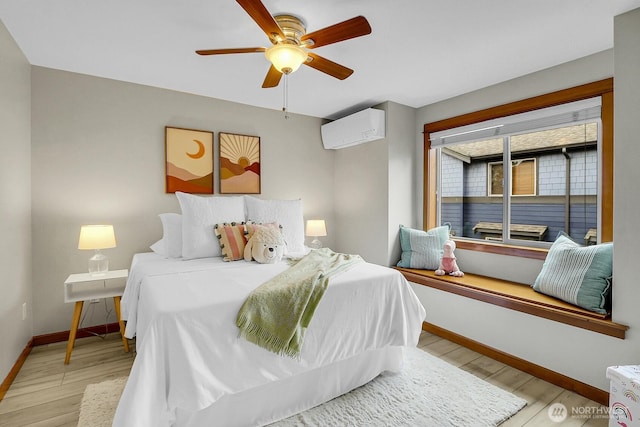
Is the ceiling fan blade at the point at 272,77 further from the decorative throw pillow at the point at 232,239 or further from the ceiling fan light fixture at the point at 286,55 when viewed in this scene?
the decorative throw pillow at the point at 232,239

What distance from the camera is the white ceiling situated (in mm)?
1927

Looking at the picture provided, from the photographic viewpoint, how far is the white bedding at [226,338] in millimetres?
1426

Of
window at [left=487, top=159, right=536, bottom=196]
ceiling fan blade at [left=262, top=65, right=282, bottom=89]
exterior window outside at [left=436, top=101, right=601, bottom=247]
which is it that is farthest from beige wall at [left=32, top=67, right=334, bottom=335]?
window at [left=487, top=159, right=536, bottom=196]

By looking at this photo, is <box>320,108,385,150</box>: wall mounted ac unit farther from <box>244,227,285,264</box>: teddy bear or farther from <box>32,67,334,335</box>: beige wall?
<box>244,227,285,264</box>: teddy bear

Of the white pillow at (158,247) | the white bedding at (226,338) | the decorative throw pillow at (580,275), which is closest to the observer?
the white bedding at (226,338)

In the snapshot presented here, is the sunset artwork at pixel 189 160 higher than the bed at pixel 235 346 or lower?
higher

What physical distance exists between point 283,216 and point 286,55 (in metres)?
1.61

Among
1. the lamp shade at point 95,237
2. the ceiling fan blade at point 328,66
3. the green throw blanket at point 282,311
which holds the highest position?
the ceiling fan blade at point 328,66

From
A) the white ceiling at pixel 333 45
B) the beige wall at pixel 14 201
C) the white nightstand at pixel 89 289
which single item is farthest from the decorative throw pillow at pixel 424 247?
the beige wall at pixel 14 201

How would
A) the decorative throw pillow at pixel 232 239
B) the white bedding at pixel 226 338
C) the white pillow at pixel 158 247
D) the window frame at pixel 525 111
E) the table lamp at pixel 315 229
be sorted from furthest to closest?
the table lamp at pixel 315 229
the white pillow at pixel 158 247
the decorative throw pillow at pixel 232 239
the window frame at pixel 525 111
the white bedding at pixel 226 338

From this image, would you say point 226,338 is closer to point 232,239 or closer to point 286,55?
point 232,239

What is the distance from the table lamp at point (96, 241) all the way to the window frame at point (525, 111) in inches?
127

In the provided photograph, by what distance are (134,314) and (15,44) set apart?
217 cm

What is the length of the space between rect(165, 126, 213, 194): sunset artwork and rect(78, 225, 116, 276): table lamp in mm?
823
